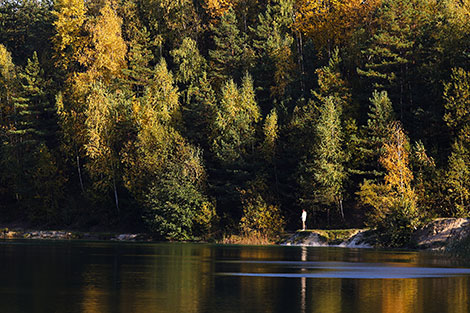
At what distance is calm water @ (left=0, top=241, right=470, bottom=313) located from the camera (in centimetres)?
2008

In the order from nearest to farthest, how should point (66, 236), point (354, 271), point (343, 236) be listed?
point (354, 271) → point (343, 236) → point (66, 236)

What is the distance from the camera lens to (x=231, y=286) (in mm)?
25359

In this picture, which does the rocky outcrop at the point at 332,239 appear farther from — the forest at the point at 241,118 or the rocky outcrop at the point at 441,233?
the rocky outcrop at the point at 441,233

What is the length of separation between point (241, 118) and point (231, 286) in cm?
5512

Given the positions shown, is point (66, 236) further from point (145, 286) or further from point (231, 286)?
point (231, 286)

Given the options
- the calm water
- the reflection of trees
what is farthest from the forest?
the reflection of trees

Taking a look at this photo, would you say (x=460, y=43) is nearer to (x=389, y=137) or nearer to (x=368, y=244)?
(x=389, y=137)

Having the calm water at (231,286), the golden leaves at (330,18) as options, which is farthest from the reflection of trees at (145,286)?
the golden leaves at (330,18)

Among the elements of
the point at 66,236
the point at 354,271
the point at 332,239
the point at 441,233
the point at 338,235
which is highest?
the point at 441,233

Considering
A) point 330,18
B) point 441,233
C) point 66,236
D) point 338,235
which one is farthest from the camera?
point 330,18

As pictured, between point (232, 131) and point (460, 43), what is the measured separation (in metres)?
24.7

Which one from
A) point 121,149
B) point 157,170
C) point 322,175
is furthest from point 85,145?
point 322,175

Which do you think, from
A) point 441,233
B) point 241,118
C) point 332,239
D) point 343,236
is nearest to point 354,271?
point 441,233

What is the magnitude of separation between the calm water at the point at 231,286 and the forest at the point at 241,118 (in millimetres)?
25874
